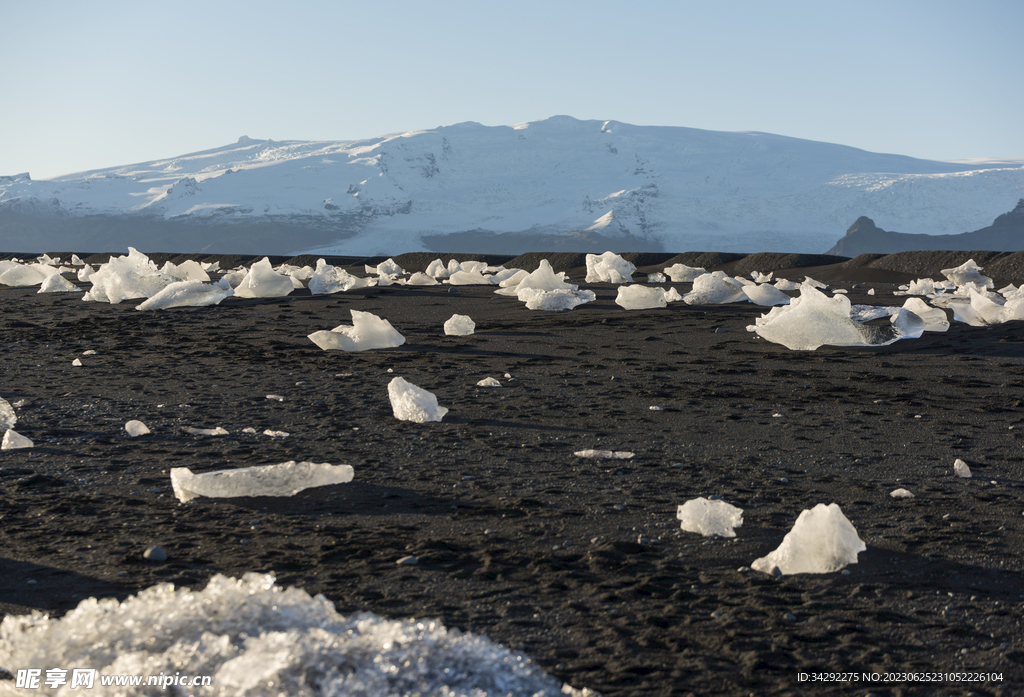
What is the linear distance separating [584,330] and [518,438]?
10.3ft

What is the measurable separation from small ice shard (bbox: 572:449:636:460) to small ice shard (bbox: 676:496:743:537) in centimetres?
84

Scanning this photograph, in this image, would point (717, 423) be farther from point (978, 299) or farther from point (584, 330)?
point (978, 299)

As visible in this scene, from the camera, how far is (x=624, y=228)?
77.4 metres

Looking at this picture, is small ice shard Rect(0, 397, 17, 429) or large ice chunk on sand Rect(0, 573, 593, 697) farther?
small ice shard Rect(0, 397, 17, 429)

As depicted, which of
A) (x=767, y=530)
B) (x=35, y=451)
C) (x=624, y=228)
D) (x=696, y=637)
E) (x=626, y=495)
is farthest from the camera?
(x=624, y=228)

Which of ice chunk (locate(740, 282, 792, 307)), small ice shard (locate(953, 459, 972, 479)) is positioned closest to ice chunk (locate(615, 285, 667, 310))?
ice chunk (locate(740, 282, 792, 307))

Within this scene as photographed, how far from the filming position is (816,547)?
217cm

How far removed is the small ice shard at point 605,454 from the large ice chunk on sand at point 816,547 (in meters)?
1.16

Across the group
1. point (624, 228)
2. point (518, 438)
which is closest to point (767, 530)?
point (518, 438)

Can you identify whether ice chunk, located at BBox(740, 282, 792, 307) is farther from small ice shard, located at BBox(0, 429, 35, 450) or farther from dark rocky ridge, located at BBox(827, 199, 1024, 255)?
dark rocky ridge, located at BBox(827, 199, 1024, 255)

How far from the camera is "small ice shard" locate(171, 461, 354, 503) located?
270 centimetres

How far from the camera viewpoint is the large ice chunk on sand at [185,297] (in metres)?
8.10

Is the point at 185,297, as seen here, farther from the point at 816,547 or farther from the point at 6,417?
the point at 816,547

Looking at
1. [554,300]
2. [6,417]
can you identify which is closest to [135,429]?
[6,417]
